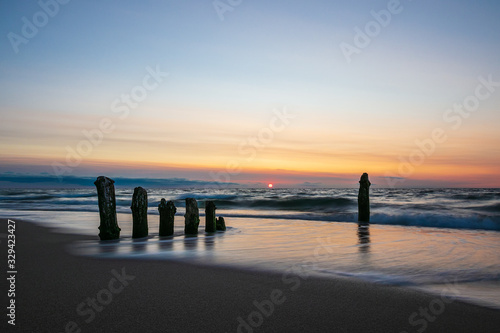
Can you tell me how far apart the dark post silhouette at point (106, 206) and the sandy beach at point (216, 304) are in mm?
4038

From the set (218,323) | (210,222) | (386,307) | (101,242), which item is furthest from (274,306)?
(210,222)

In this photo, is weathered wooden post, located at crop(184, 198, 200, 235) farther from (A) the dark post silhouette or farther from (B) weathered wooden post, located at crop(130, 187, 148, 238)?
(A) the dark post silhouette

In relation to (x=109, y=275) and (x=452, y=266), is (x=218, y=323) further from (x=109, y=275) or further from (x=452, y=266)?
(x=452, y=266)

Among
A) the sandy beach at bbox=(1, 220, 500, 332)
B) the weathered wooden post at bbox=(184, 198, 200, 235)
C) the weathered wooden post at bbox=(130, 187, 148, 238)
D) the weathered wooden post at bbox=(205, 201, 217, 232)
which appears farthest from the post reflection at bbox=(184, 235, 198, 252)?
the sandy beach at bbox=(1, 220, 500, 332)

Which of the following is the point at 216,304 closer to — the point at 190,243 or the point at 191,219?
the point at 190,243

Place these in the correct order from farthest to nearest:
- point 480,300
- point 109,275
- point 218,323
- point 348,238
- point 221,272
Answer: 1. point 348,238
2. point 221,272
3. point 109,275
4. point 480,300
5. point 218,323

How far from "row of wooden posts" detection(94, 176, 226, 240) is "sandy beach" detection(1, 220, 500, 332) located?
13.4 ft

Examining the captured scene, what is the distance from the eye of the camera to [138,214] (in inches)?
434

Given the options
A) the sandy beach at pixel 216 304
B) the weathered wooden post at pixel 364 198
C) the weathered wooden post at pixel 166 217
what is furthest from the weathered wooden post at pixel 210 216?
the weathered wooden post at pixel 364 198

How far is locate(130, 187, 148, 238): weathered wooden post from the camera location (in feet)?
35.5

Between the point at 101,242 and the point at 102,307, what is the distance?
6342 mm

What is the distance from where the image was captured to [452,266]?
23.9 feet

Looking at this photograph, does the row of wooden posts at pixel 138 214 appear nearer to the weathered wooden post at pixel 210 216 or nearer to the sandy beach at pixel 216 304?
the weathered wooden post at pixel 210 216

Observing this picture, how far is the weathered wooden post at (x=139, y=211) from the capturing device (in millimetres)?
10834
